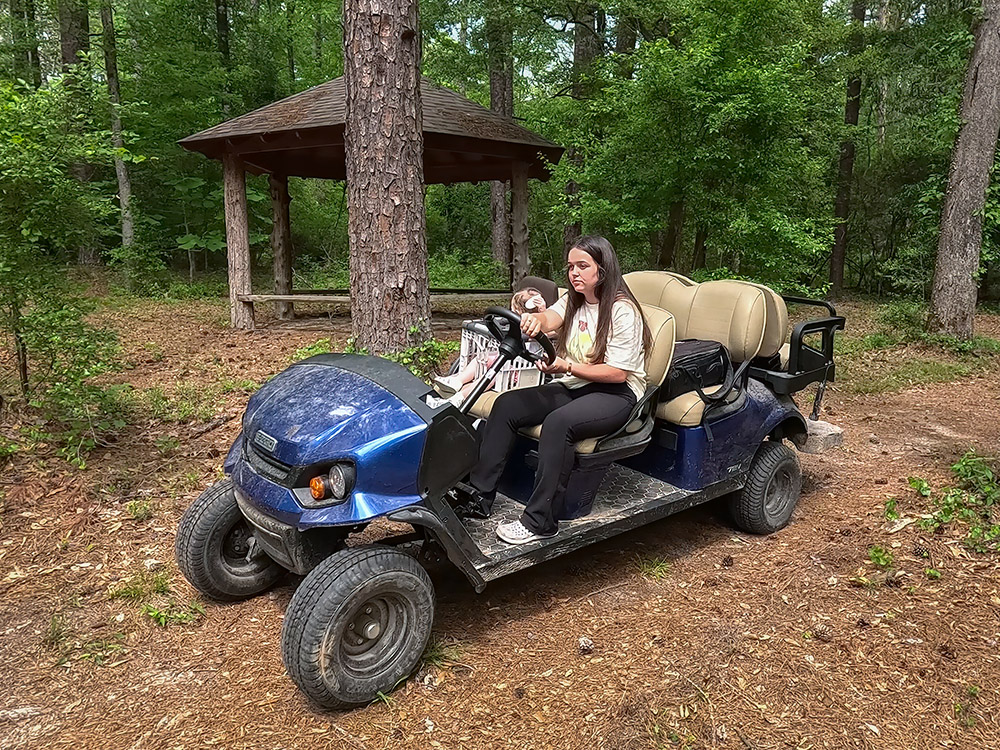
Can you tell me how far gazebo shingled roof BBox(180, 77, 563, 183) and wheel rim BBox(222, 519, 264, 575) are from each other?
6123 millimetres

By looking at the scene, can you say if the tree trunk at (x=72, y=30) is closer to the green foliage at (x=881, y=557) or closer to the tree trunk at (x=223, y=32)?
the tree trunk at (x=223, y=32)

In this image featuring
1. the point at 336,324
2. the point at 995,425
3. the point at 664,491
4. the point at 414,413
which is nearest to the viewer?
the point at 414,413

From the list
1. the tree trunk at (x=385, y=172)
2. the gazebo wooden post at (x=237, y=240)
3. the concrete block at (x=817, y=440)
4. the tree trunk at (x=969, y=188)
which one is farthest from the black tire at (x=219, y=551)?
the tree trunk at (x=969, y=188)

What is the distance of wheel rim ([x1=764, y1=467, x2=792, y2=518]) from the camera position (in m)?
4.10

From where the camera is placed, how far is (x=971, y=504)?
12.9 ft

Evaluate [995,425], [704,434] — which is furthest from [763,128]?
[704,434]

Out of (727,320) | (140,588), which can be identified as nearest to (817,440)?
(727,320)

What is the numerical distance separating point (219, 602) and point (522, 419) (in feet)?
5.43

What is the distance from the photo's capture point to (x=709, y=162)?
8.38m

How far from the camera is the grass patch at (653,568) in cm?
356

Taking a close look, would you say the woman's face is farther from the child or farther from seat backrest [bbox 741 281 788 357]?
seat backrest [bbox 741 281 788 357]

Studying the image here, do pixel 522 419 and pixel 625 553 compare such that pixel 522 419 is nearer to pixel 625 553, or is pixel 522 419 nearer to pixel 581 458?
pixel 581 458

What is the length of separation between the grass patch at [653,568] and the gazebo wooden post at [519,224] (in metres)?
7.10

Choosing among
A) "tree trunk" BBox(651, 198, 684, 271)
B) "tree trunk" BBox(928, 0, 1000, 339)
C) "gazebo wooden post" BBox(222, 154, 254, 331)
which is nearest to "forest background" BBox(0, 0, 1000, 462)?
"tree trunk" BBox(651, 198, 684, 271)
